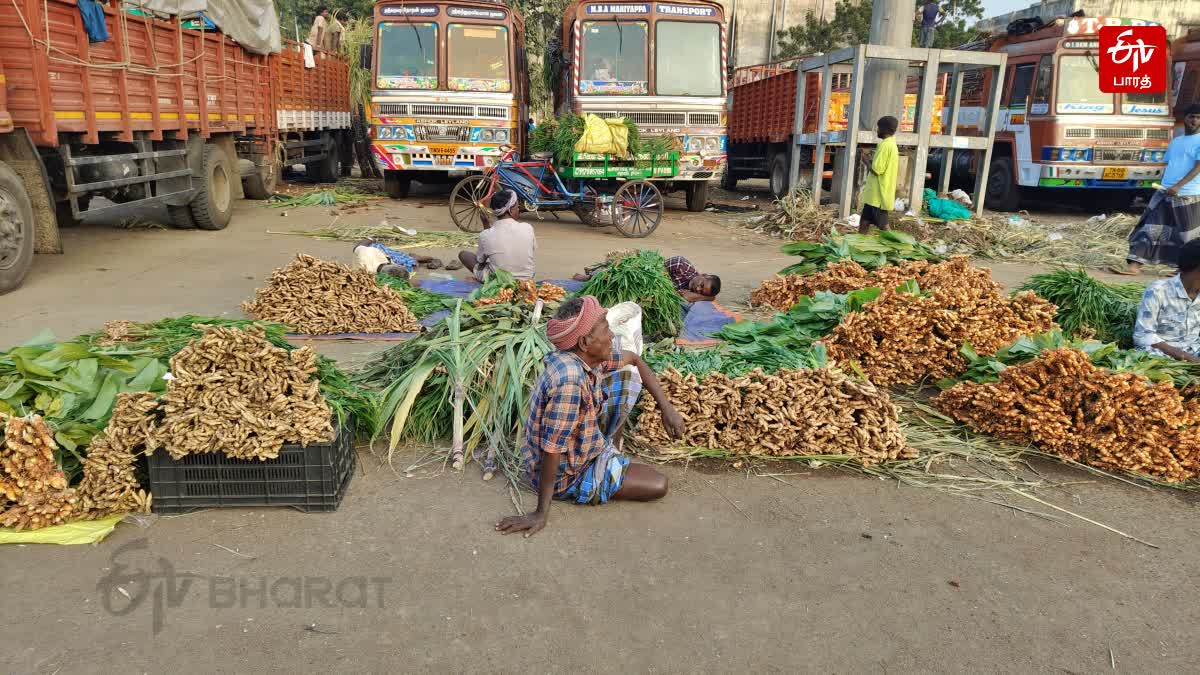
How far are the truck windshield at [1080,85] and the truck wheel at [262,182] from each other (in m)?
13.2

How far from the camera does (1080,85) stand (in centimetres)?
1304

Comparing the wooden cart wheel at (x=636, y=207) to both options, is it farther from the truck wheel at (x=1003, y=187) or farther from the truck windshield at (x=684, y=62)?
the truck wheel at (x=1003, y=187)

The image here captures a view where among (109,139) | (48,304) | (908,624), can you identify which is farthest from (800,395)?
(109,139)

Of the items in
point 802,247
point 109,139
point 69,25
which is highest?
point 69,25

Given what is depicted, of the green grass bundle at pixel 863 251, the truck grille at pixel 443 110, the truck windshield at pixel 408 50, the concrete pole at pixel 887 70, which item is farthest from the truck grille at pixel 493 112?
the green grass bundle at pixel 863 251

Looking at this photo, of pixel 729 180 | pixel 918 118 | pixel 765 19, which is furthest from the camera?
pixel 765 19

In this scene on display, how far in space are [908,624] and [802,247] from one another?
436cm

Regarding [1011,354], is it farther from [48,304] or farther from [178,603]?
[48,304]

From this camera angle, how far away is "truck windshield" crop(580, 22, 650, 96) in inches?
472

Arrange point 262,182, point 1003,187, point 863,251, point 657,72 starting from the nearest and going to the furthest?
point 863,251, point 657,72, point 262,182, point 1003,187

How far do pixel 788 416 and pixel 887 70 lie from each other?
966 cm

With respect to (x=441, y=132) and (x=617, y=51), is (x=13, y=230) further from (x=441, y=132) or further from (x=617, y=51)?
(x=617, y=51)

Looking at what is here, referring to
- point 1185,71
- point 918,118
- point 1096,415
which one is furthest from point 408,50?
point 1185,71

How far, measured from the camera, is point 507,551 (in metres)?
3.04
